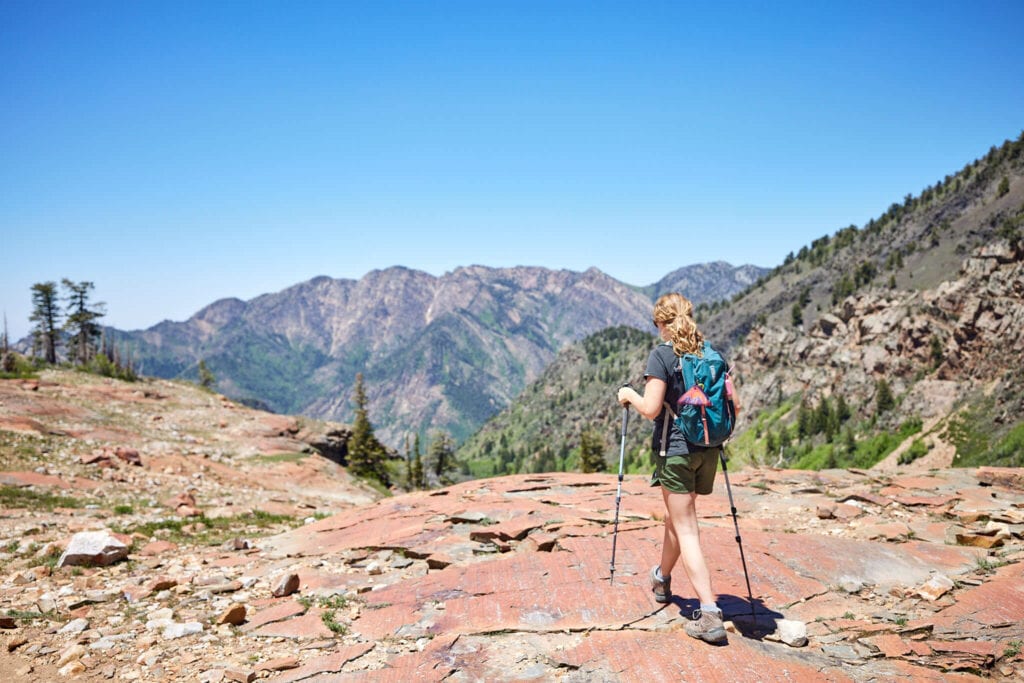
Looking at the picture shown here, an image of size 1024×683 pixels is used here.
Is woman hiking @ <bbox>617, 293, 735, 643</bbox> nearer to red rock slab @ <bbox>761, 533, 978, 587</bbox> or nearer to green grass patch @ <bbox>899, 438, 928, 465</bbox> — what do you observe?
red rock slab @ <bbox>761, 533, 978, 587</bbox>

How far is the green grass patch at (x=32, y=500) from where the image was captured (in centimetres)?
1516

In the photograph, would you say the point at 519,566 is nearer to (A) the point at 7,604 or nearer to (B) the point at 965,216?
(A) the point at 7,604

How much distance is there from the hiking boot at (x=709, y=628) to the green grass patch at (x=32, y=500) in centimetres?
1751

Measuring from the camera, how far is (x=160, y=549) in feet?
40.7

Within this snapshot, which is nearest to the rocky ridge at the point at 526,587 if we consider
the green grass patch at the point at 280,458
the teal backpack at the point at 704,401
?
the teal backpack at the point at 704,401

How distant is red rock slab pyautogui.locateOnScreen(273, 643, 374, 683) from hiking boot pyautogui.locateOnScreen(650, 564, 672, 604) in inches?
144

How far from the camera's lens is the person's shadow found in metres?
6.58

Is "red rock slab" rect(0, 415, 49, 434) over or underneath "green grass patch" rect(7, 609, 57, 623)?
over

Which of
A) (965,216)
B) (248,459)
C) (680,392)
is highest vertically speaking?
(965,216)

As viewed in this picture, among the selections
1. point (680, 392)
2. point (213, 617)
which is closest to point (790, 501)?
point (680, 392)

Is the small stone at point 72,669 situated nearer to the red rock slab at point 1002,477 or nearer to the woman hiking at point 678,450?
the woman hiking at point 678,450

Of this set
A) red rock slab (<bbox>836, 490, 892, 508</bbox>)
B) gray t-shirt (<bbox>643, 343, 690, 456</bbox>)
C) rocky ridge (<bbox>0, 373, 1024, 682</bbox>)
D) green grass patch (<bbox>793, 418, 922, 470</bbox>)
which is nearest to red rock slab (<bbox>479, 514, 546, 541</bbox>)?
rocky ridge (<bbox>0, 373, 1024, 682</bbox>)

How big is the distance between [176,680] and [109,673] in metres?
0.97

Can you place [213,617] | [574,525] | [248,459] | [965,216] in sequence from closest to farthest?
[213,617], [574,525], [248,459], [965,216]
